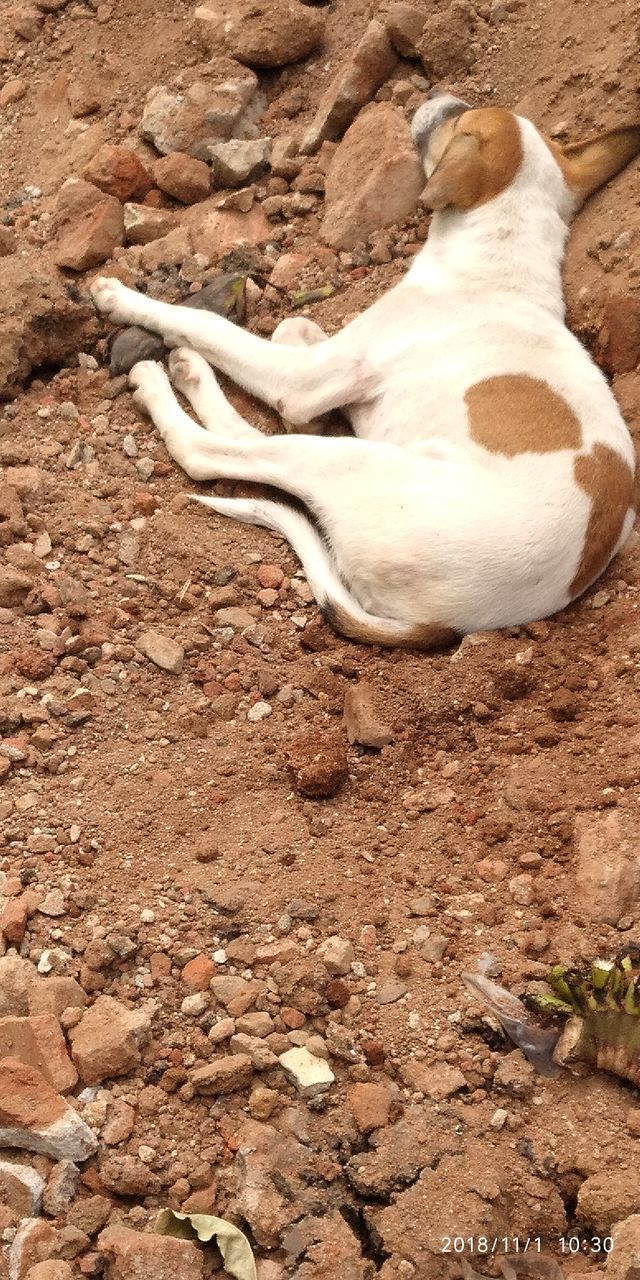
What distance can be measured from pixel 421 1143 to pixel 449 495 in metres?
2.21

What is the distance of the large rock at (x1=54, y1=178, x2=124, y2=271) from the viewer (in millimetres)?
5738

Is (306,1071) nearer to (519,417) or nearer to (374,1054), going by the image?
(374,1054)

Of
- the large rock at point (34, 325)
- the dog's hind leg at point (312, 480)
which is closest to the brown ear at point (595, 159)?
the dog's hind leg at point (312, 480)

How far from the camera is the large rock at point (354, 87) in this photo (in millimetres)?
5961

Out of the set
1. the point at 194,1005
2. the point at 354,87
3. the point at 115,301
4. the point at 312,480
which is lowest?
the point at 194,1005

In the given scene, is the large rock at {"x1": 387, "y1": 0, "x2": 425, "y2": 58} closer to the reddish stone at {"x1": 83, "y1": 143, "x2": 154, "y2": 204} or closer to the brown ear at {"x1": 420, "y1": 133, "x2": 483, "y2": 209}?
the brown ear at {"x1": 420, "y1": 133, "x2": 483, "y2": 209}

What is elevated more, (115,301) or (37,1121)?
(115,301)

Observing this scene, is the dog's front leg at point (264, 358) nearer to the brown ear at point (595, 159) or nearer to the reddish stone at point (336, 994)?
the brown ear at point (595, 159)

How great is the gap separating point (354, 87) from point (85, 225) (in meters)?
1.44

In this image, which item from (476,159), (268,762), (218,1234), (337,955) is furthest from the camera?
(476,159)

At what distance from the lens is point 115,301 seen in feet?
17.9

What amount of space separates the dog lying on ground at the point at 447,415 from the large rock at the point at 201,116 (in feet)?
3.32

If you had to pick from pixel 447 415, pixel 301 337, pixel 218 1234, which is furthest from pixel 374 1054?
pixel 301 337

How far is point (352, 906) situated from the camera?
12.0ft
